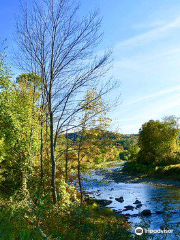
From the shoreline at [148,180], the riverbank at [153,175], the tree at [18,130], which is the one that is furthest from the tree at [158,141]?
the tree at [18,130]

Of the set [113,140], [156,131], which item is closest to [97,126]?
[113,140]

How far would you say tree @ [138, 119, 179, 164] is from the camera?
48.2m

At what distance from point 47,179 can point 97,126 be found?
4771mm

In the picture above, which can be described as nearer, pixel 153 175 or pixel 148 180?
pixel 148 180

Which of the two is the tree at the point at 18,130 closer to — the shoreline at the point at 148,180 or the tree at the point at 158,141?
the shoreline at the point at 148,180

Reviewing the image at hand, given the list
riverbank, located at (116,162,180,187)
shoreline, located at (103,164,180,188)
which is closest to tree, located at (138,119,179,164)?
riverbank, located at (116,162,180,187)

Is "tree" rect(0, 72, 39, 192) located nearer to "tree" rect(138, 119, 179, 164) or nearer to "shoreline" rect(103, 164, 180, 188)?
"shoreline" rect(103, 164, 180, 188)

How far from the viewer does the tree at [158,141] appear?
48.2 meters

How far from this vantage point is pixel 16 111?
12.5 meters

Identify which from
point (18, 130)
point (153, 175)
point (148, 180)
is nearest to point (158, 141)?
point (153, 175)

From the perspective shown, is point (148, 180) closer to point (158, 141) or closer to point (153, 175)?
point (153, 175)

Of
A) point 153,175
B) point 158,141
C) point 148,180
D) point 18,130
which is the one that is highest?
point 18,130

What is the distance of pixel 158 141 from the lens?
161 ft

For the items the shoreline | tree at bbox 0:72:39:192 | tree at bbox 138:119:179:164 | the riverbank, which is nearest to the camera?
tree at bbox 0:72:39:192
